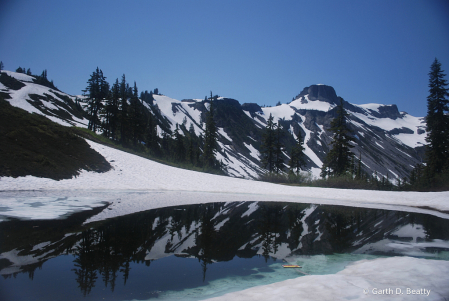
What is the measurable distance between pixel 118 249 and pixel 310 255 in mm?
4588

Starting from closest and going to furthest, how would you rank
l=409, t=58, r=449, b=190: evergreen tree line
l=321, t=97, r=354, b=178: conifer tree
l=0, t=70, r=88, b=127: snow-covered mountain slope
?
l=409, t=58, r=449, b=190: evergreen tree line → l=321, t=97, r=354, b=178: conifer tree → l=0, t=70, r=88, b=127: snow-covered mountain slope

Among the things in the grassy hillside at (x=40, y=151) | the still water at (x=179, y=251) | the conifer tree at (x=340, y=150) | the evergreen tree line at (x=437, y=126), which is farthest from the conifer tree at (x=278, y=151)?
the still water at (x=179, y=251)

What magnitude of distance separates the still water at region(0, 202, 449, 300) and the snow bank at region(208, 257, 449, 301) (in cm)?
42

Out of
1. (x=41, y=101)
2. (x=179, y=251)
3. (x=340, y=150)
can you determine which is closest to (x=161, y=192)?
(x=179, y=251)

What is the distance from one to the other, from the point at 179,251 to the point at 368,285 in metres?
3.94

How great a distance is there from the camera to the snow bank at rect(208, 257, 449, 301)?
3.74m

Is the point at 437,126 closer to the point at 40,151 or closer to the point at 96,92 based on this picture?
the point at 40,151

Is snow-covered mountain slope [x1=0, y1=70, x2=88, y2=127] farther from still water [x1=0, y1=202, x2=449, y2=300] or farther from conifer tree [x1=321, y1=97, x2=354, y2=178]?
still water [x1=0, y1=202, x2=449, y2=300]

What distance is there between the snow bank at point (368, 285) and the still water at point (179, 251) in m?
0.42

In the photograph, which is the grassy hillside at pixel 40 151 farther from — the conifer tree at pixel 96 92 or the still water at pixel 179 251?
the conifer tree at pixel 96 92

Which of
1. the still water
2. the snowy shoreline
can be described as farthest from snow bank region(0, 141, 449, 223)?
the still water

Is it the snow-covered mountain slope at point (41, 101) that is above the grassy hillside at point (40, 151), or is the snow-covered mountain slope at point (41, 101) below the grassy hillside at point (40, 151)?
above

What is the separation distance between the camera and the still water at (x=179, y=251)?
13.3 ft

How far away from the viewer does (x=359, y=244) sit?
7.00 m
